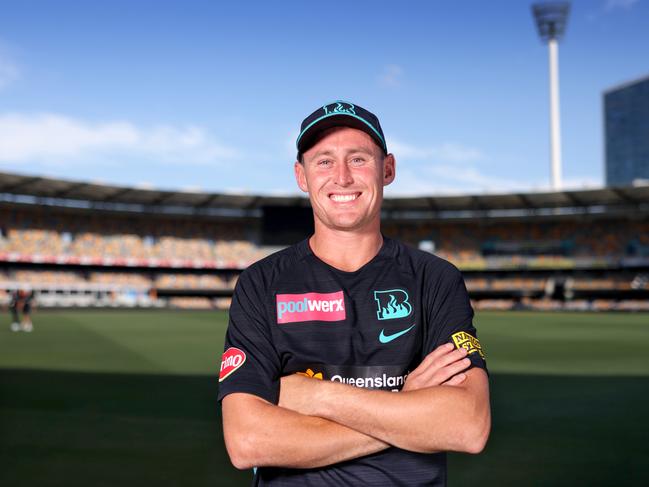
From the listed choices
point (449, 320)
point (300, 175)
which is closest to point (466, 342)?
point (449, 320)

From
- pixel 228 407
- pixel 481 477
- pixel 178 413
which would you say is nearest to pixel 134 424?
pixel 178 413

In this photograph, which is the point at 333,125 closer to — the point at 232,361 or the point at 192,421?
the point at 232,361

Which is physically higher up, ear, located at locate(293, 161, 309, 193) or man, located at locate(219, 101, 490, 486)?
ear, located at locate(293, 161, 309, 193)

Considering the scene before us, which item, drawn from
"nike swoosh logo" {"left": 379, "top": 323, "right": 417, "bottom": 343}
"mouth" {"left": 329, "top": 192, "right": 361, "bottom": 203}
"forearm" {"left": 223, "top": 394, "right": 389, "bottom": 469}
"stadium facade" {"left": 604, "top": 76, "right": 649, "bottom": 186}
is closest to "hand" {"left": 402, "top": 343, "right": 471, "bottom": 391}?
"nike swoosh logo" {"left": 379, "top": 323, "right": 417, "bottom": 343}

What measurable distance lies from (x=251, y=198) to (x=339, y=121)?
56741 millimetres

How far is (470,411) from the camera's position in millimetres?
2459

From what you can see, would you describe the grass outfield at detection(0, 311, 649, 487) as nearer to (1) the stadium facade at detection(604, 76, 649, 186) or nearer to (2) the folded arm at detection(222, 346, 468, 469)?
(2) the folded arm at detection(222, 346, 468, 469)

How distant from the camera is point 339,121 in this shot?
2.62 metres

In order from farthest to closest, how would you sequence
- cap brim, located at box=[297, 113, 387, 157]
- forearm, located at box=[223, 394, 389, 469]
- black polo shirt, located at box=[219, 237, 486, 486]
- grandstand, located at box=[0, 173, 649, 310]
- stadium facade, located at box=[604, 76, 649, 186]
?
stadium facade, located at box=[604, 76, 649, 186] < grandstand, located at box=[0, 173, 649, 310] < cap brim, located at box=[297, 113, 387, 157] < black polo shirt, located at box=[219, 237, 486, 486] < forearm, located at box=[223, 394, 389, 469]

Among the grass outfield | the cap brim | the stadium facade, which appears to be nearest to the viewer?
the cap brim

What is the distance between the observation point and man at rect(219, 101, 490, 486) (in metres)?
2.36

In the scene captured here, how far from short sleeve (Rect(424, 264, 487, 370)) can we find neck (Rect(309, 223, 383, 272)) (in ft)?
1.12

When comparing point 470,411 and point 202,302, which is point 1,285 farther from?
point 470,411

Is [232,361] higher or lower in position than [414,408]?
higher
